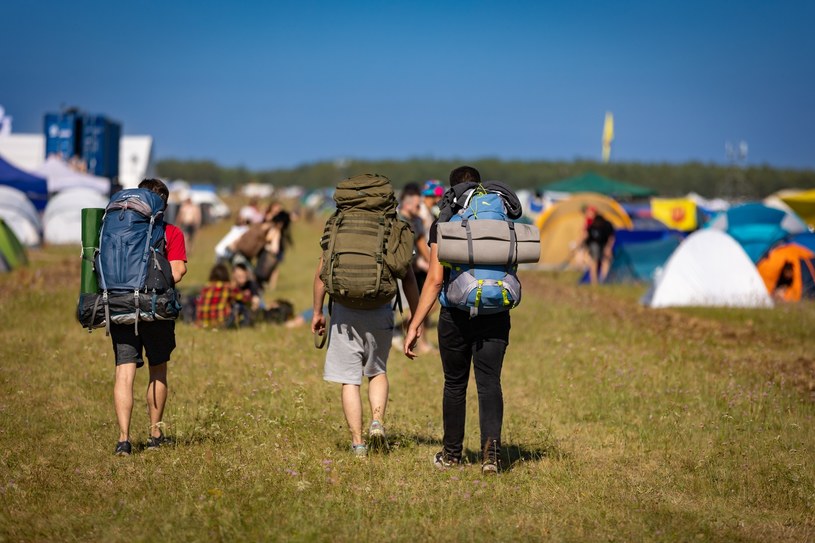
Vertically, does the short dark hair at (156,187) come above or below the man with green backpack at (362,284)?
above

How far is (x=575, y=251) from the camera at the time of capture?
2805 centimetres

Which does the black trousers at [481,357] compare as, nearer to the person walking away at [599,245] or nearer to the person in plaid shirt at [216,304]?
the person in plaid shirt at [216,304]

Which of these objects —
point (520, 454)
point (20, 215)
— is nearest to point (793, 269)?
point (520, 454)

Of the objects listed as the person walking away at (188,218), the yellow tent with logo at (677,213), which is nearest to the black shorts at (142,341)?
the person walking away at (188,218)

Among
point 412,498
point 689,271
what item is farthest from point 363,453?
point 689,271

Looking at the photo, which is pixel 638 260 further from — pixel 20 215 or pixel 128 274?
pixel 20 215

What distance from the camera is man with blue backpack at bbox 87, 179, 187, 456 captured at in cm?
625

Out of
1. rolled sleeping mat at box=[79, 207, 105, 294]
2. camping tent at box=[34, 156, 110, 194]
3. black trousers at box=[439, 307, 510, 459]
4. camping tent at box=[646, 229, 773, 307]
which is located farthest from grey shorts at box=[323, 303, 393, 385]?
camping tent at box=[34, 156, 110, 194]

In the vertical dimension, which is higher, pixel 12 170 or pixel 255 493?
pixel 12 170

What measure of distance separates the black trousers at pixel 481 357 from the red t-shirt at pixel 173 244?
1743 millimetres

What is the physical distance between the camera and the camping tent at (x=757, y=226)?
19172mm

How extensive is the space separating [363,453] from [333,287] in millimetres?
1147

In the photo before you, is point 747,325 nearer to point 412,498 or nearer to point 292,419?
point 292,419

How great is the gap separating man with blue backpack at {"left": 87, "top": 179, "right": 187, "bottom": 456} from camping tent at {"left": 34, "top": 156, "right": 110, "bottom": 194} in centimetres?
3130
